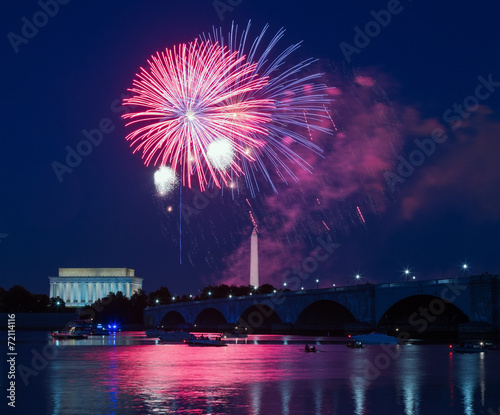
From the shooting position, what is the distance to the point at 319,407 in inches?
1380

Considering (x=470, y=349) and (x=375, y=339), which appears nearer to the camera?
(x=470, y=349)

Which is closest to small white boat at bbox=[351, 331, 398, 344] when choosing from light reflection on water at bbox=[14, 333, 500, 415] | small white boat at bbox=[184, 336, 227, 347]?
small white boat at bbox=[184, 336, 227, 347]

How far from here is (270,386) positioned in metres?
44.4

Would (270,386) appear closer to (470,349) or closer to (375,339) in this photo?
(470,349)

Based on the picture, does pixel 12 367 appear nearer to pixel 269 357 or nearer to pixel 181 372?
pixel 181 372

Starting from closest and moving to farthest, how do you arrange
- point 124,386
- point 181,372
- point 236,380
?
point 124,386 → point 236,380 → point 181,372

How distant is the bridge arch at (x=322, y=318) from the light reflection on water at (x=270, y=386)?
98797 mm

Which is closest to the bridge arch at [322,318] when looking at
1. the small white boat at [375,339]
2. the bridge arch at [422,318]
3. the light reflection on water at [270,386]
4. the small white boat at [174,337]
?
the bridge arch at [422,318]

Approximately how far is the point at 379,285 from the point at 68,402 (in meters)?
104

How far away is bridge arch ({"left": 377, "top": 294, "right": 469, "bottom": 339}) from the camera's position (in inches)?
5433

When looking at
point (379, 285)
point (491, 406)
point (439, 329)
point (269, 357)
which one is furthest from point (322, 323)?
point (491, 406)

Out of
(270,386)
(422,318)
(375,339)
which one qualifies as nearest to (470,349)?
(375,339)

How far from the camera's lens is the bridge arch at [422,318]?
453ft

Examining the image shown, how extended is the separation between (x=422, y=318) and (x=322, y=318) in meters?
25.1
